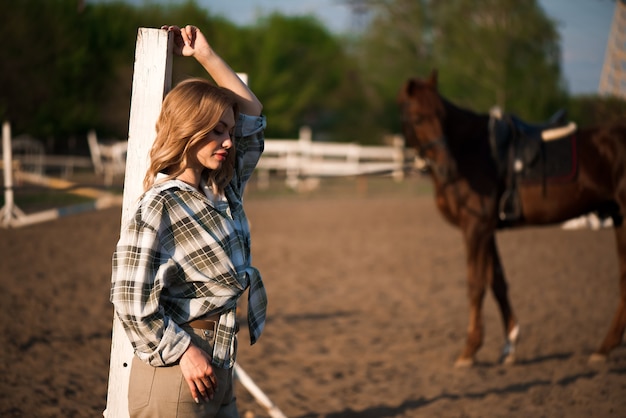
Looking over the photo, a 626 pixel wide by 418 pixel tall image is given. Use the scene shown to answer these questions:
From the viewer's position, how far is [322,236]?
38.9 ft

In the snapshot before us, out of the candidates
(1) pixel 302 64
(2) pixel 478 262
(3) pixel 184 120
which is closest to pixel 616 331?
(2) pixel 478 262

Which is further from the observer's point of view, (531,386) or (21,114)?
(21,114)

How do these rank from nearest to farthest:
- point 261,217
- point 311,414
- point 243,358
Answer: point 311,414 → point 243,358 → point 261,217

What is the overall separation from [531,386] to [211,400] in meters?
3.30

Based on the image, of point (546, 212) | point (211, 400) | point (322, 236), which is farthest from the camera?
point (322, 236)

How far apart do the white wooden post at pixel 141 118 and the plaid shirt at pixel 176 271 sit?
0.93 feet

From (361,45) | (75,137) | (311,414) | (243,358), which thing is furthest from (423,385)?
(361,45)

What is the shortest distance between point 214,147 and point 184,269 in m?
0.36

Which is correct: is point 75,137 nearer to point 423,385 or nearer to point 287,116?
point 287,116

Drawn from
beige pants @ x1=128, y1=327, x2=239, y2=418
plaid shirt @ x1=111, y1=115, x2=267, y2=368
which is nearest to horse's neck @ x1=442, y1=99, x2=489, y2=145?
plaid shirt @ x1=111, y1=115, x2=267, y2=368

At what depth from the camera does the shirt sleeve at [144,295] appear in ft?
5.67

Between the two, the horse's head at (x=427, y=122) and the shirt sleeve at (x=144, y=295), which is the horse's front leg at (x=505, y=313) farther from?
the shirt sleeve at (x=144, y=295)

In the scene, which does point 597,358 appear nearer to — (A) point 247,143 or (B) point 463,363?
(B) point 463,363

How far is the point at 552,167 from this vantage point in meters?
5.57
